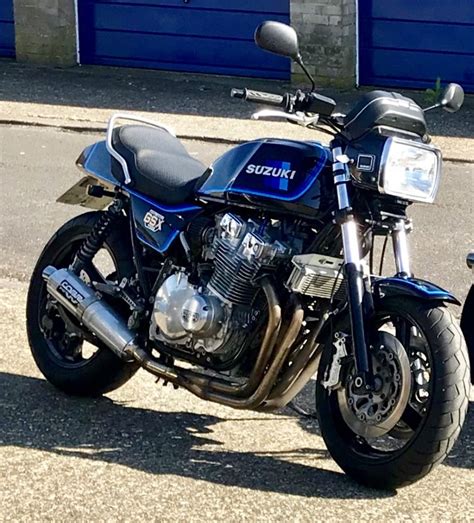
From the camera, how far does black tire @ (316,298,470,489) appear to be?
4.45 meters

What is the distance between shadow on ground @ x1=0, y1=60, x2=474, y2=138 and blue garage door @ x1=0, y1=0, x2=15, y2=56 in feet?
0.74

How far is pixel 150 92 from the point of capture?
47.1 feet

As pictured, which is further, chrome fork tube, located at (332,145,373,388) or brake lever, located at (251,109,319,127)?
brake lever, located at (251,109,319,127)

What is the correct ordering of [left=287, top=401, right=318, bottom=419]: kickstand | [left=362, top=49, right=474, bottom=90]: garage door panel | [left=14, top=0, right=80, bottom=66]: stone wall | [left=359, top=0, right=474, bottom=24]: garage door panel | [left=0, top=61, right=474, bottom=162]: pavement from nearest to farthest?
[left=287, top=401, right=318, bottom=419]: kickstand, [left=0, top=61, right=474, bottom=162]: pavement, [left=359, top=0, right=474, bottom=24]: garage door panel, [left=362, top=49, right=474, bottom=90]: garage door panel, [left=14, top=0, right=80, bottom=66]: stone wall

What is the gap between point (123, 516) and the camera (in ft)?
14.8

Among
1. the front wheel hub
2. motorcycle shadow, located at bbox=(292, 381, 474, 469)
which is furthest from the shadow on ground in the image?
→ the front wheel hub

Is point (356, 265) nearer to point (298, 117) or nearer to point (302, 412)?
point (298, 117)

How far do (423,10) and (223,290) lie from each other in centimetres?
1000

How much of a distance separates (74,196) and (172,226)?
0.84 m

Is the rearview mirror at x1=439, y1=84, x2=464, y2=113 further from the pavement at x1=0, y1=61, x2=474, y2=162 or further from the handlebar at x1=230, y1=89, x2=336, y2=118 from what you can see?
the pavement at x1=0, y1=61, x2=474, y2=162

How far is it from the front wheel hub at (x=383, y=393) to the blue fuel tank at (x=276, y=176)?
0.60 meters

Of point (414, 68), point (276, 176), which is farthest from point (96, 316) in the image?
point (414, 68)

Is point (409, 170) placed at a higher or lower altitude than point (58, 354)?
higher

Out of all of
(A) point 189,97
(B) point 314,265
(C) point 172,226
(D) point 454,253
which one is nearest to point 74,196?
(C) point 172,226
